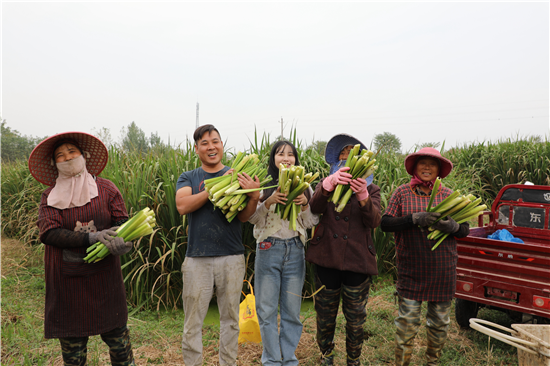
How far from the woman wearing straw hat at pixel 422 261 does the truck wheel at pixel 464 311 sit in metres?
1.08

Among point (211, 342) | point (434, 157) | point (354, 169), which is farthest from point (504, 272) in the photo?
point (211, 342)

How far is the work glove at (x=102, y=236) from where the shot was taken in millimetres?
2098

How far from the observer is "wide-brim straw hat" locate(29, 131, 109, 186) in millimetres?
2195

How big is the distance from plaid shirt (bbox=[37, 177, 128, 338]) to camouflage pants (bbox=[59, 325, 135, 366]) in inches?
3.3

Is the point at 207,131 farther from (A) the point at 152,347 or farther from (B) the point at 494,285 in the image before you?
(B) the point at 494,285

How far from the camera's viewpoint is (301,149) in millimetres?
4934

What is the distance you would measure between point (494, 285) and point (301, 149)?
9.30 feet

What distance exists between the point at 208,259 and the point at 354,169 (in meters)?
1.28

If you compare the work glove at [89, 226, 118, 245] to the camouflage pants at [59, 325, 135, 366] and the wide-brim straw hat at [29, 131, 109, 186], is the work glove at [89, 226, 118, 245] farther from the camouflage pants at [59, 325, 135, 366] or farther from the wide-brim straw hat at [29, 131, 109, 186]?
the camouflage pants at [59, 325, 135, 366]

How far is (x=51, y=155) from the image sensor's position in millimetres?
2301

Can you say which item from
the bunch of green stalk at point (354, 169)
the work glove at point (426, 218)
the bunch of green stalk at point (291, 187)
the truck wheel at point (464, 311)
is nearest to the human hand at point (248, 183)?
the bunch of green stalk at point (291, 187)

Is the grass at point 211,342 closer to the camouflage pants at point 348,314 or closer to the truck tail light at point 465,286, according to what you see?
the camouflage pants at point 348,314

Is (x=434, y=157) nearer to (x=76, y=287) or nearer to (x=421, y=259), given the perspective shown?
(x=421, y=259)

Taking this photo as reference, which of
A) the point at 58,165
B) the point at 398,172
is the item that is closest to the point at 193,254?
the point at 58,165
